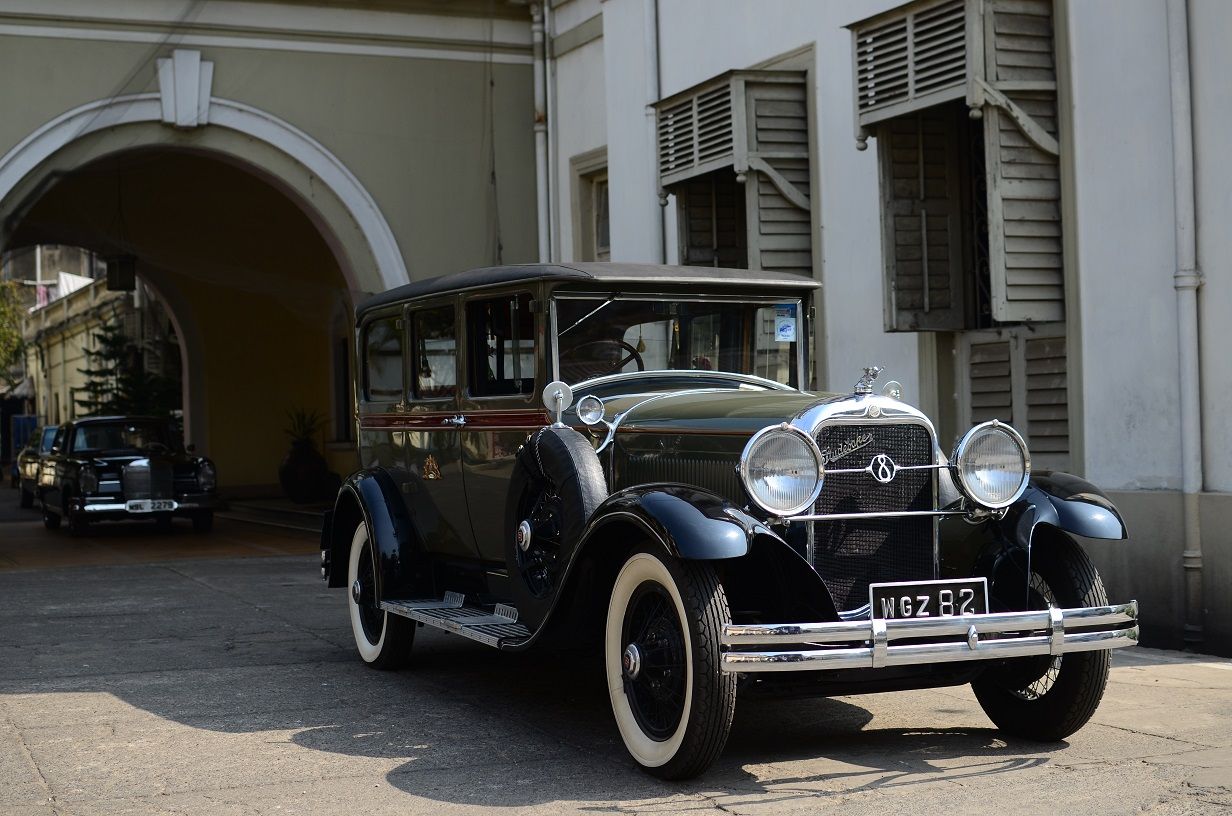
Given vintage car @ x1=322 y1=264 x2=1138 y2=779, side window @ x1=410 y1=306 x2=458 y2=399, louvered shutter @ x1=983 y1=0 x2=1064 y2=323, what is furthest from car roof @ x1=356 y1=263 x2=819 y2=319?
louvered shutter @ x1=983 y1=0 x2=1064 y2=323

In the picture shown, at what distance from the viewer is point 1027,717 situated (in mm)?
5484

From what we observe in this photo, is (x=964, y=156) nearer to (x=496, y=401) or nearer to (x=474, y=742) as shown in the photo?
(x=496, y=401)

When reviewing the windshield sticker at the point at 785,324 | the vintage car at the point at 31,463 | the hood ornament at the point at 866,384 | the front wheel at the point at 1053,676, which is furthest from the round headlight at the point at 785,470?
the vintage car at the point at 31,463

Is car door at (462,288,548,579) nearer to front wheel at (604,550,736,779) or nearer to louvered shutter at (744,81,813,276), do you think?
front wheel at (604,550,736,779)

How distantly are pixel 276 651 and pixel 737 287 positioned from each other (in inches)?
128

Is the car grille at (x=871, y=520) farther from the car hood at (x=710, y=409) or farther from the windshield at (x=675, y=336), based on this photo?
the windshield at (x=675, y=336)

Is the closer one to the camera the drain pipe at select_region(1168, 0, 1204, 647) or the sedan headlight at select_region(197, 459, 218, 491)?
the drain pipe at select_region(1168, 0, 1204, 647)

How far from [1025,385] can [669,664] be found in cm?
488

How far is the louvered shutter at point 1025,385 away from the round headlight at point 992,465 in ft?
11.7

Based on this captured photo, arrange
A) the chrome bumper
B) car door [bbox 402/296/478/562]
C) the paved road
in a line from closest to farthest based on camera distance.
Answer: the chrome bumper, the paved road, car door [bbox 402/296/478/562]

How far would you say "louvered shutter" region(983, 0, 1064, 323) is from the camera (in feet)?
27.6

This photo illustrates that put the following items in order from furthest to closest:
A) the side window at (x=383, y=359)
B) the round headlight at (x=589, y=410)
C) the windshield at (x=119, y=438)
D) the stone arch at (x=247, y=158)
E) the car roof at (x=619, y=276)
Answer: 1. the windshield at (x=119, y=438)
2. the stone arch at (x=247, y=158)
3. the side window at (x=383, y=359)
4. the car roof at (x=619, y=276)
5. the round headlight at (x=589, y=410)

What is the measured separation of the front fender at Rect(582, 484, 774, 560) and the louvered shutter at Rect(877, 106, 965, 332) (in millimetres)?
4697

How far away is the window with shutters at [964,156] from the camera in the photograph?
8.41 m
